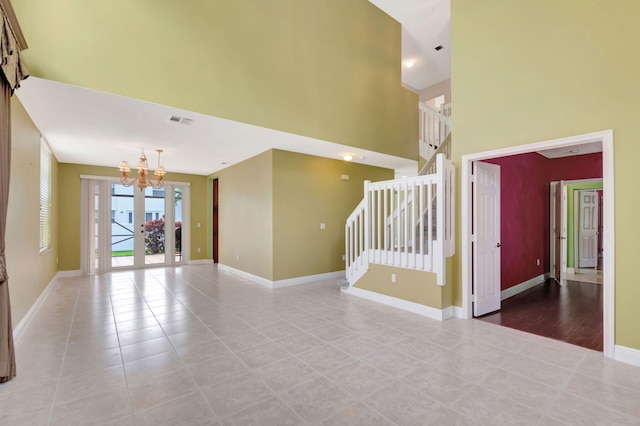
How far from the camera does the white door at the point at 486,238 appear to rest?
13.5 ft

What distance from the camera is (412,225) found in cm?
429

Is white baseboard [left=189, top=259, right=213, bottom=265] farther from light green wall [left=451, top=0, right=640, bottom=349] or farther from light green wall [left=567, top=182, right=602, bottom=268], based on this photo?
light green wall [left=567, top=182, right=602, bottom=268]

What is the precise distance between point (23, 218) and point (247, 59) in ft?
11.4

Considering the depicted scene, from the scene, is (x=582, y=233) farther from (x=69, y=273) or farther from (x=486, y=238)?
(x=69, y=273)

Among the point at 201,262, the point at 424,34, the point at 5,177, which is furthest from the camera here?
the point at 201,262

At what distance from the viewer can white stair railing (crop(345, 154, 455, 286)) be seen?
393 centimetres

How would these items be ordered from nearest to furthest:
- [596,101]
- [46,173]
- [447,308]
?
[596,101] → [447,308] → [46,173]

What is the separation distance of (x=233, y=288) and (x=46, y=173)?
3906 mm

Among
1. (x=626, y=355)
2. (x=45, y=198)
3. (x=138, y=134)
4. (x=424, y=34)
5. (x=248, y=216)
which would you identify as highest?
(x=424, y=34)

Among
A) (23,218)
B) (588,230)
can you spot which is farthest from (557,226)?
(23,218)

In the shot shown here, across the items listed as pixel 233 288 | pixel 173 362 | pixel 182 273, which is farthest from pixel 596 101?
pixel 182 273

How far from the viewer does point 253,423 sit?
1.95 meters

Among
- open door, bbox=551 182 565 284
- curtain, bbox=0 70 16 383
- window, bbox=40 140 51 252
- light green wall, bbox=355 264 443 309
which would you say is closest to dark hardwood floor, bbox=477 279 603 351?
open door, bbox=551 182 565 284

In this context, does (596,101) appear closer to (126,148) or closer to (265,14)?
(265,14)
